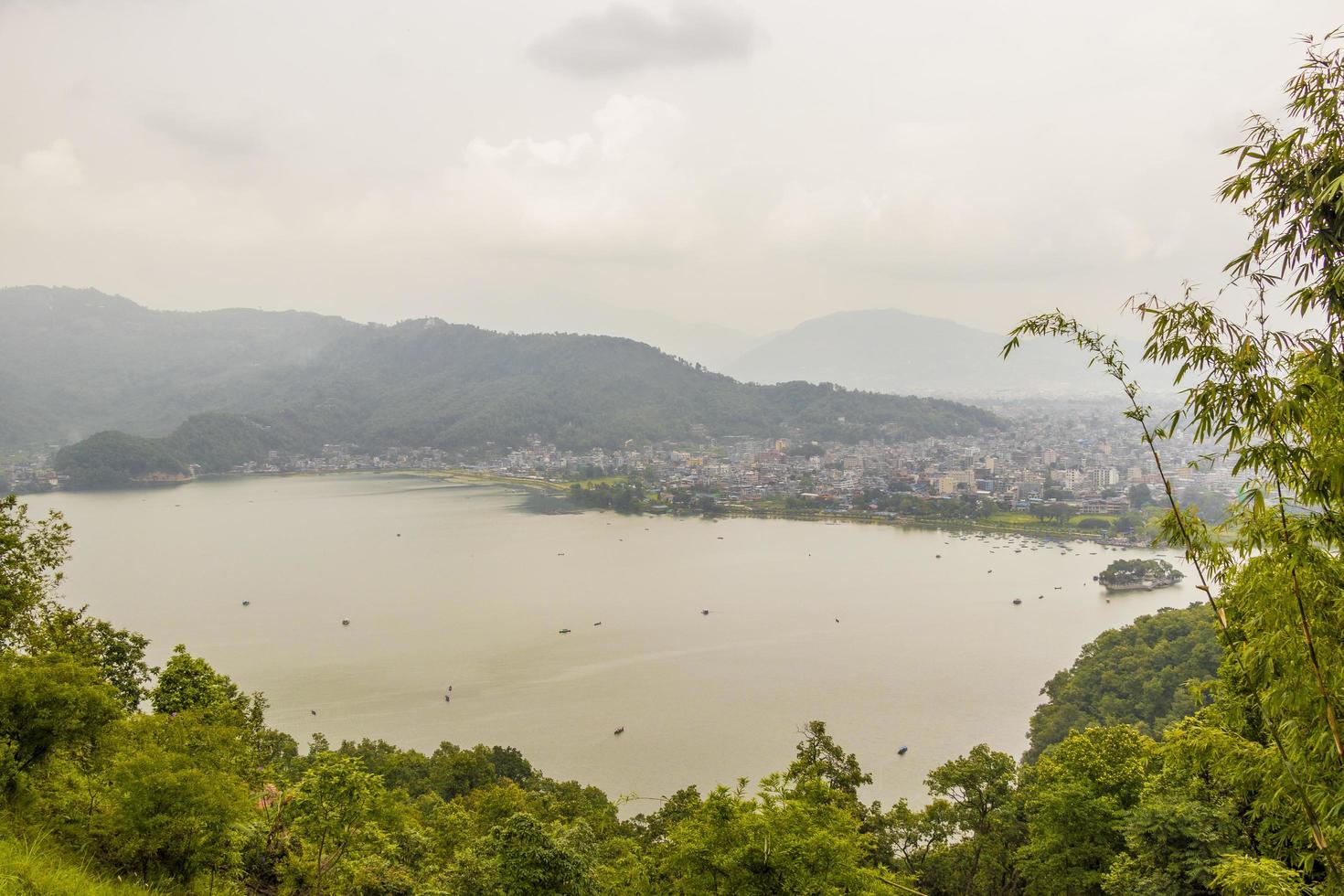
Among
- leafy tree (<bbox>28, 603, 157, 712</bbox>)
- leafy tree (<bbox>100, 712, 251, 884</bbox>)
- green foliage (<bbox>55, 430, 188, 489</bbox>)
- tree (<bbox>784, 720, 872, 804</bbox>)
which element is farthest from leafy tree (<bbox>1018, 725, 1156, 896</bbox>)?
green foliage (<bbox>55, 430, 188, 489</bbox>)

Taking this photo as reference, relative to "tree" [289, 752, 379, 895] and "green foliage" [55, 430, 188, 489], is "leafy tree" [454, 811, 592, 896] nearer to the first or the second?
"tree" [289, 752, 379, 895]

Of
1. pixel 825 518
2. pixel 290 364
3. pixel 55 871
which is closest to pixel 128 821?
pixel 55 871

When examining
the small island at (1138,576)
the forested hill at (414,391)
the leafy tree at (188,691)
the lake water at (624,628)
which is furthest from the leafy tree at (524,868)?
the forested hill at (414,391)

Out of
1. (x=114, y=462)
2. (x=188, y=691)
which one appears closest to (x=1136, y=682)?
(x=188, y=691)

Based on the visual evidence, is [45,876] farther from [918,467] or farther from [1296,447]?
[918,467]

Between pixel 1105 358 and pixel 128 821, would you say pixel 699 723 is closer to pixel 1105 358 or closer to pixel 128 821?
pixel 128 821

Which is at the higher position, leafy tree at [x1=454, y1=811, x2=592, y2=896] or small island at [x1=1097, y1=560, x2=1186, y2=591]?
leafy tree at [x1=454, y1=811, x2=592, y2=896]
